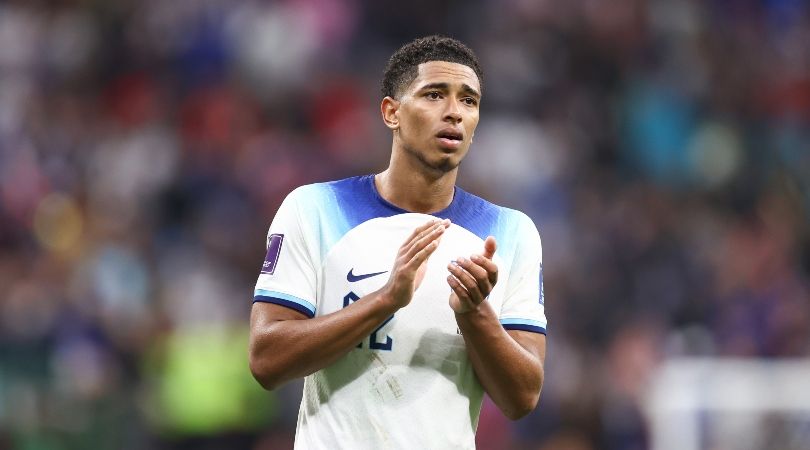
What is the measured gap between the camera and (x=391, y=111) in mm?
5090

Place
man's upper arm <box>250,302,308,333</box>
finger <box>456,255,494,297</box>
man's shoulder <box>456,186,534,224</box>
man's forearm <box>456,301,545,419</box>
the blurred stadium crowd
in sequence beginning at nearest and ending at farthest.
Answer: finger <box>456,255,494,297</box>, man's forearm <box>456,301,545,419</box>, man's upper arm <box>250,302,308,333</box>, man's shoulder <box>456,186,534,224</box>, the blurred stadium crowd

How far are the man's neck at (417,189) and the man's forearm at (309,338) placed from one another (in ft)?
1.74

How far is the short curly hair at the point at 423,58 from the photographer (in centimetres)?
499

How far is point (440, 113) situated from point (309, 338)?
2.93 ft

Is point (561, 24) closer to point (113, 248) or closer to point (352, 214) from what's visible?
point (113, 248)

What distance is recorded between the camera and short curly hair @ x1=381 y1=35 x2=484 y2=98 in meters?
4.99

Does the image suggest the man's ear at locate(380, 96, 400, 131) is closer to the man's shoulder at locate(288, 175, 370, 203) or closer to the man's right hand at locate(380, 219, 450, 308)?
the man's shoulder at locate(288, 175, 370, 203)

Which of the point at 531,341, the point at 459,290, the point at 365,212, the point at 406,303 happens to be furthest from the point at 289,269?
the point at 531,341

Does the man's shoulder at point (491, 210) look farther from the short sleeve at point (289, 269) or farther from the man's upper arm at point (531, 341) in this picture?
the short sleeve at point (289, 269)

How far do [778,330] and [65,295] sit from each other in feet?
18.2

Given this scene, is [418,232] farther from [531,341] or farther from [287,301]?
[531,341]

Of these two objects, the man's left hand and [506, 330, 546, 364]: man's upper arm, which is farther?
[506, 330, 546, 364]: man's upper arm

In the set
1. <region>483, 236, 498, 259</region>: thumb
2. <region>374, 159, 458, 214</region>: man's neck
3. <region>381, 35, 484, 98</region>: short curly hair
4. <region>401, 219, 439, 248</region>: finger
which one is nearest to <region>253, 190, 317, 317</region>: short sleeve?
<region>374, 159, 458, 214</region>: man's neck

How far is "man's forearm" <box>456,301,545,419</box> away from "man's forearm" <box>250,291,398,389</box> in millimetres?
276
